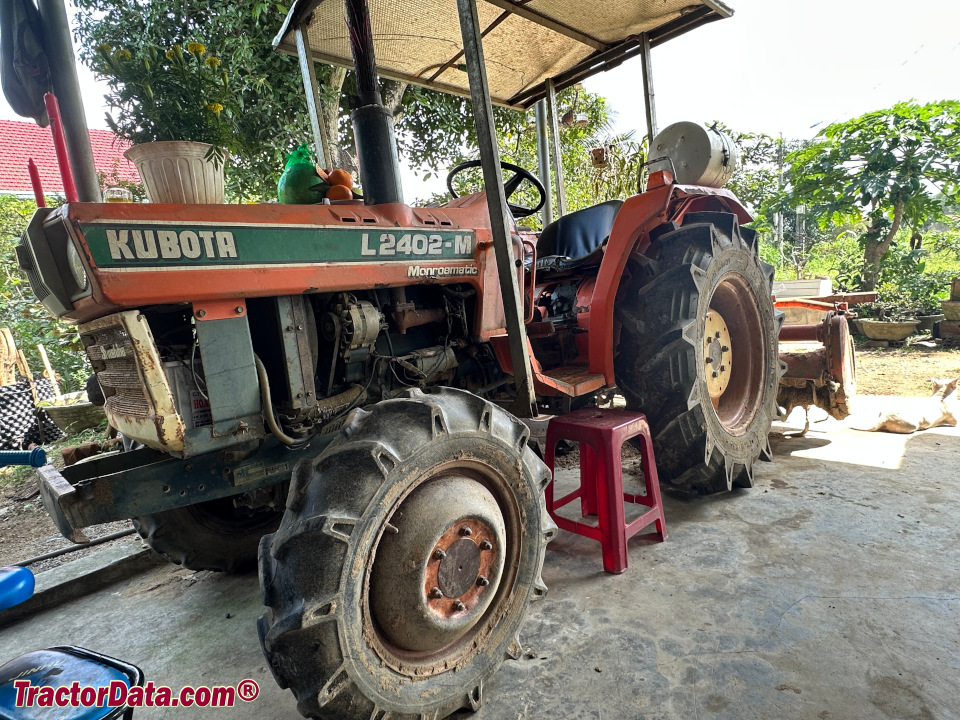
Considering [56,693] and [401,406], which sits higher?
[401,406]

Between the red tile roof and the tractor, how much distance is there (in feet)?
29.0

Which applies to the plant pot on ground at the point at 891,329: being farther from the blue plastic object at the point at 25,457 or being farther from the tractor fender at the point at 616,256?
the blue plastic object at the point at 25,457

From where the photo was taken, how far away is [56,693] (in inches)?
41.0

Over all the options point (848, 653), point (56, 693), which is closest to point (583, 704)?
point (848, 653)

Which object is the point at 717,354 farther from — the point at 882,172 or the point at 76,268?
the point at 882,172

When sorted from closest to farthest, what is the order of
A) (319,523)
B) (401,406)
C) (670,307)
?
1. (319,523)
2. (401,406)
3. (670,307)

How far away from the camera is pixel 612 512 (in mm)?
2186

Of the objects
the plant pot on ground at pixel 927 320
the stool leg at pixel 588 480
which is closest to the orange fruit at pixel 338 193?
the stool leg at pixel 588 480

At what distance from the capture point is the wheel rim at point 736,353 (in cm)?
297

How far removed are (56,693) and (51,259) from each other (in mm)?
968

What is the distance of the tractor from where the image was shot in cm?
130

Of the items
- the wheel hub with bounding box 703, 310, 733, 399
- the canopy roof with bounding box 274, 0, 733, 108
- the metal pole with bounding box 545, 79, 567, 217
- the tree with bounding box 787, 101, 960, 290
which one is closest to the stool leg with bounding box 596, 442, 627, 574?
the wheel hub with bounding box 703, 310, 733, 399

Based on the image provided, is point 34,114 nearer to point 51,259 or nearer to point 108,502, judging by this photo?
point 51,259

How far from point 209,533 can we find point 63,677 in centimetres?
116
